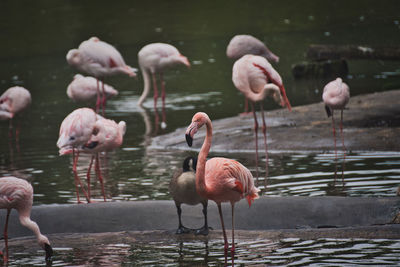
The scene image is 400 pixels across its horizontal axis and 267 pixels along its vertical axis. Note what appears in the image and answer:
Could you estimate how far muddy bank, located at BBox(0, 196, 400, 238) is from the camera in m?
5.22

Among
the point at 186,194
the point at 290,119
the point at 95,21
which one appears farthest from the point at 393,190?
the point at 95,21

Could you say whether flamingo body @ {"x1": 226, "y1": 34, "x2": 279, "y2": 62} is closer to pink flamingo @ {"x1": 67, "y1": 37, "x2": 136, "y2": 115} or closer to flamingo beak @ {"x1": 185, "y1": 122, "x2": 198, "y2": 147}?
pink flamingo @ {"x1": 67, "y1": 37, "x2": 136, "y2": 115}

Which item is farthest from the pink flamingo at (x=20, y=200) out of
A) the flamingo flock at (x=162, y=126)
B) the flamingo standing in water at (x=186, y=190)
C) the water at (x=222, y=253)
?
the flamingo standing in water at (x=186, y=190)

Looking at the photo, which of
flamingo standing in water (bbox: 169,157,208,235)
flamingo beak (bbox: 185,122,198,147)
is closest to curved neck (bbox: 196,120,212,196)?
flamingo beak (bbox: 185,122,198,147)

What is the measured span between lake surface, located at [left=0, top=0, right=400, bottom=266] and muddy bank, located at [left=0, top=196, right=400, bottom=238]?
48 cm

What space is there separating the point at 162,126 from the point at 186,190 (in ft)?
15.3

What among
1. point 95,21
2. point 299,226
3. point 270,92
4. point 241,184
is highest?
point 95,21

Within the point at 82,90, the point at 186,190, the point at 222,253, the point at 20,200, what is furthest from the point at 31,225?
the point at 82,90

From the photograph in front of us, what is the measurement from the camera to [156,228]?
549 cm

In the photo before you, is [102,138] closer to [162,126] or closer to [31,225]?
[31,225]

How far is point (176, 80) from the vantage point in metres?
13.6

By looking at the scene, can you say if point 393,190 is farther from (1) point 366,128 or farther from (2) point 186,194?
(1) point 366,128

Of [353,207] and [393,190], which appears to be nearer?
[353,207]

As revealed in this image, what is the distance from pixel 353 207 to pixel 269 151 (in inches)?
108
